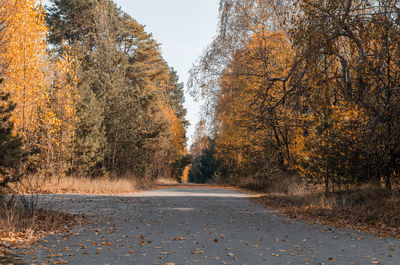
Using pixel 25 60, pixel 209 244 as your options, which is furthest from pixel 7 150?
pixel 25 60

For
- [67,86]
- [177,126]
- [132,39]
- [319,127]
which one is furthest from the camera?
[177,126]

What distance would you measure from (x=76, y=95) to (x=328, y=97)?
17.0 meters

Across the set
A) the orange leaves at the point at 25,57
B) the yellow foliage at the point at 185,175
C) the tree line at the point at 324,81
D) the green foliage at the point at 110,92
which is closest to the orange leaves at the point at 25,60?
the orange leaves at the point at 25,57

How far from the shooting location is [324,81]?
8.93 meters

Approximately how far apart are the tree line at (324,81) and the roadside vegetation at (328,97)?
4 centimetres

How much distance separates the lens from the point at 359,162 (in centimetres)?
1366

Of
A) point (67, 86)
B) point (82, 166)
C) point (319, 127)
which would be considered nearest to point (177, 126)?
point (82, 166)

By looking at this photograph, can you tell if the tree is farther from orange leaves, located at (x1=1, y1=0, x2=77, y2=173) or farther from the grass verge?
the grass verge

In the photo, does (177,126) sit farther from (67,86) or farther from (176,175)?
(67,86)

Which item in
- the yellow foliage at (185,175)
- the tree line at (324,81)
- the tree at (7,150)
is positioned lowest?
the yellow foliage at (185,175)

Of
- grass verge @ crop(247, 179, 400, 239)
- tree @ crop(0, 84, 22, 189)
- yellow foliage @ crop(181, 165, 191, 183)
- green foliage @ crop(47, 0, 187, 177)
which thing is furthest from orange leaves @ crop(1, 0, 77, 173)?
yellow foliage @ crop(181, 165, 191, 183)

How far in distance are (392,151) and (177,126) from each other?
41.2 metres

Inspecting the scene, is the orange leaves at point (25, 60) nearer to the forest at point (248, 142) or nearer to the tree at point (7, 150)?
the forest at point (248, 142)

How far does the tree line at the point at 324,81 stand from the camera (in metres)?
9.25
